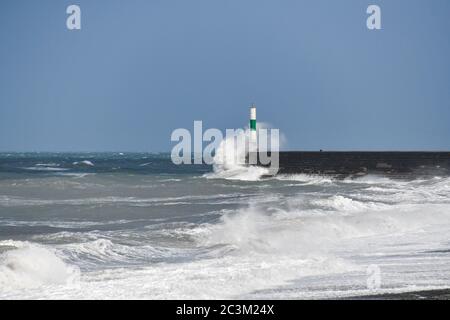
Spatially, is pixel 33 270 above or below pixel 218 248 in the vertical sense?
above

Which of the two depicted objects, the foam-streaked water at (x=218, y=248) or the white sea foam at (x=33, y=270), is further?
the white sea foam at (x=33, y=270)

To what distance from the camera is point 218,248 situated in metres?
13.2

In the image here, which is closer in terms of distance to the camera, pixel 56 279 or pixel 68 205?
pixel 56 279

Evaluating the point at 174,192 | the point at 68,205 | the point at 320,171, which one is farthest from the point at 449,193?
the point at 320,171

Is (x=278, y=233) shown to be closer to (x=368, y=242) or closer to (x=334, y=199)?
(x=368, y=242)

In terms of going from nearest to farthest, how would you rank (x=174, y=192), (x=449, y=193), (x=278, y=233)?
1. (x=278, y=233)
2. (x=449, y=193)
3. (x=174, y=192)

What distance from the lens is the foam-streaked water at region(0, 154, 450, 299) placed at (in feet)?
28.7

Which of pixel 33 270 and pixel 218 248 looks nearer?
pixel 33 270

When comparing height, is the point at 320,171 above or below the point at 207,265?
below

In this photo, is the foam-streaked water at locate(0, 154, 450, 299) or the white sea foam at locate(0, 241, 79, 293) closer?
the foam-streaked water at locate(0, 154, 450, 299)

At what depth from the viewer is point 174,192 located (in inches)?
1278

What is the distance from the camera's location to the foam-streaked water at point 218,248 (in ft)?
28.7
